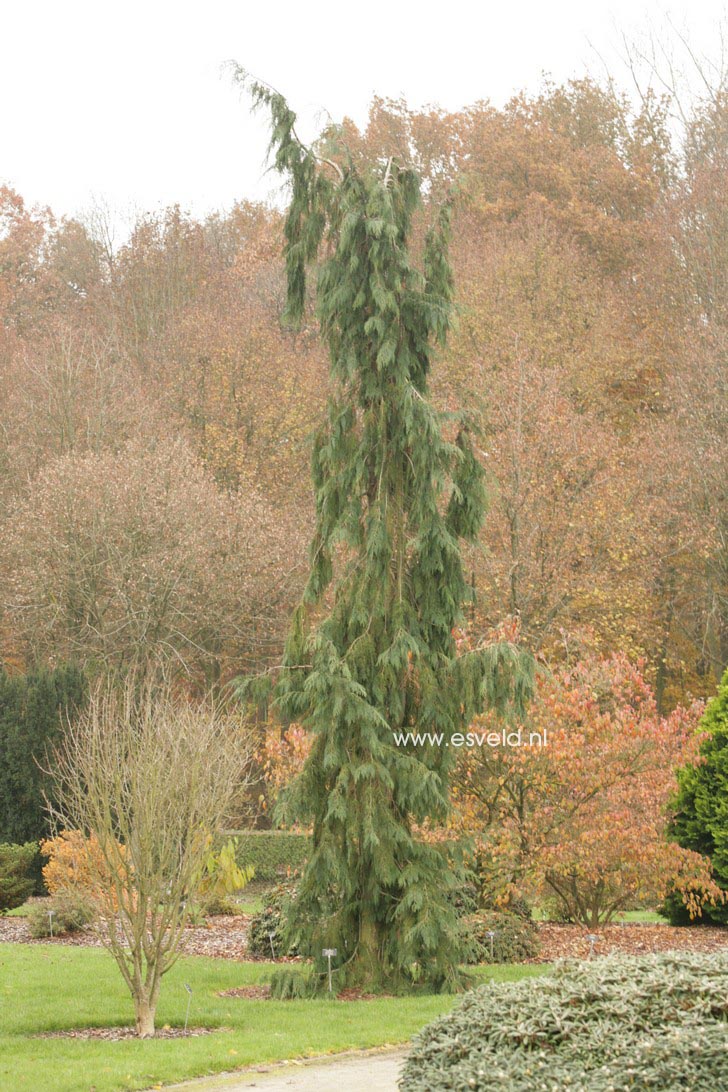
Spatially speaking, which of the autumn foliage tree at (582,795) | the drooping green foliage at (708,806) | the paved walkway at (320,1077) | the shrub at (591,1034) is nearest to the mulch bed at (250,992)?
the paved walkway at (320,1077)

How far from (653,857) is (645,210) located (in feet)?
69.7

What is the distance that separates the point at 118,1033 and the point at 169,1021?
43 centimetres

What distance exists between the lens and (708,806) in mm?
14188

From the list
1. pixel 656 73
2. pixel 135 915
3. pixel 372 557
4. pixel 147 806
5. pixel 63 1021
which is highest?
pixel 656 73

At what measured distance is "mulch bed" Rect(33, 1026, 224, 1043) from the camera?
8.88 meters

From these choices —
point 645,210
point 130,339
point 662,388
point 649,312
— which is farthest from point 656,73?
point 130,339

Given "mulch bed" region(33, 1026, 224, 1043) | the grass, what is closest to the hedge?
the grass

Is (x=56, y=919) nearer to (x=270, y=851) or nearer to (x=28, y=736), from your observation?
(x=28, y=736)

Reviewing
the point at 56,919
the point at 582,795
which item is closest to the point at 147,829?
the point at 582,795

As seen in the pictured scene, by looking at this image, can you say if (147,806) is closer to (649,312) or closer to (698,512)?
(698,512)

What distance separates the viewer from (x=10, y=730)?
18.3 metres

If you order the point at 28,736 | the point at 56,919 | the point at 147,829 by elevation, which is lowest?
the point at 56,919

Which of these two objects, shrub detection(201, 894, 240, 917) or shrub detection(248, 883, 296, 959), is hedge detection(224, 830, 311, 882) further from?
shrub detection(248, 883, 296, 959)

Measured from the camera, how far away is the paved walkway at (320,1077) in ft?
23.7
